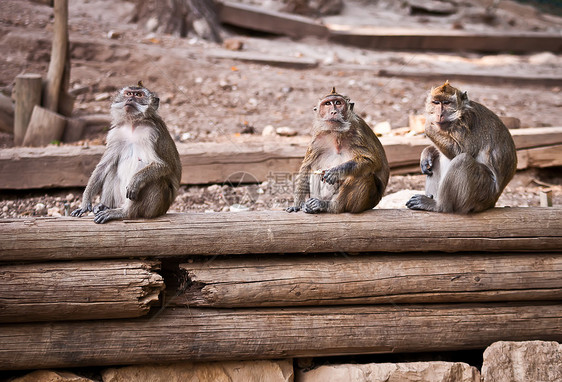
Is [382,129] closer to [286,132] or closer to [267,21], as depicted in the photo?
[286,132]

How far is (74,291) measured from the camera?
15.2ft

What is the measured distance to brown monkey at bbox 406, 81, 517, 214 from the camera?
5.21 m

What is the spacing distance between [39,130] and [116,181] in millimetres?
4163

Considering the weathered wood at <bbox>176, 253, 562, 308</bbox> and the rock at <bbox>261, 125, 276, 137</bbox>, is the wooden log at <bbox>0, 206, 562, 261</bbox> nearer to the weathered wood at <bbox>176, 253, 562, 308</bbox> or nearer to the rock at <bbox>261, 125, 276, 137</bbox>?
the weathered wood at <bbox>176, 253, 562, 308</bbox>

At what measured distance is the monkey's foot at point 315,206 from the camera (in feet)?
16.9

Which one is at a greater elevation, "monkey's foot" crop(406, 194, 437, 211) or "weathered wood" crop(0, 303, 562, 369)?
"monkey's foot" crop(406, 194, 437, 211)

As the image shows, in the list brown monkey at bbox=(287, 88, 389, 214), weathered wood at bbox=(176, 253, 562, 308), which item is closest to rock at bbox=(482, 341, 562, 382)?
weathered wood at bbox=(176, 253, 562, 308)

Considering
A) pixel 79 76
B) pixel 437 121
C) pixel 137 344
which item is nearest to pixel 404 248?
pixel 437 121

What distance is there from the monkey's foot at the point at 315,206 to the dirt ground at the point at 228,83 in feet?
7.46

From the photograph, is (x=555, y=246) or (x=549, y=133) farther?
(x=549, y=133)

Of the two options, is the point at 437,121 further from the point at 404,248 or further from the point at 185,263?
the point at 185,263

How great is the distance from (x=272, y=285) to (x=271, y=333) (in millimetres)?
391

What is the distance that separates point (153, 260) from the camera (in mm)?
4812

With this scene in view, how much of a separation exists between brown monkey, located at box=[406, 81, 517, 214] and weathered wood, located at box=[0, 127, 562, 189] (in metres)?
2.77
